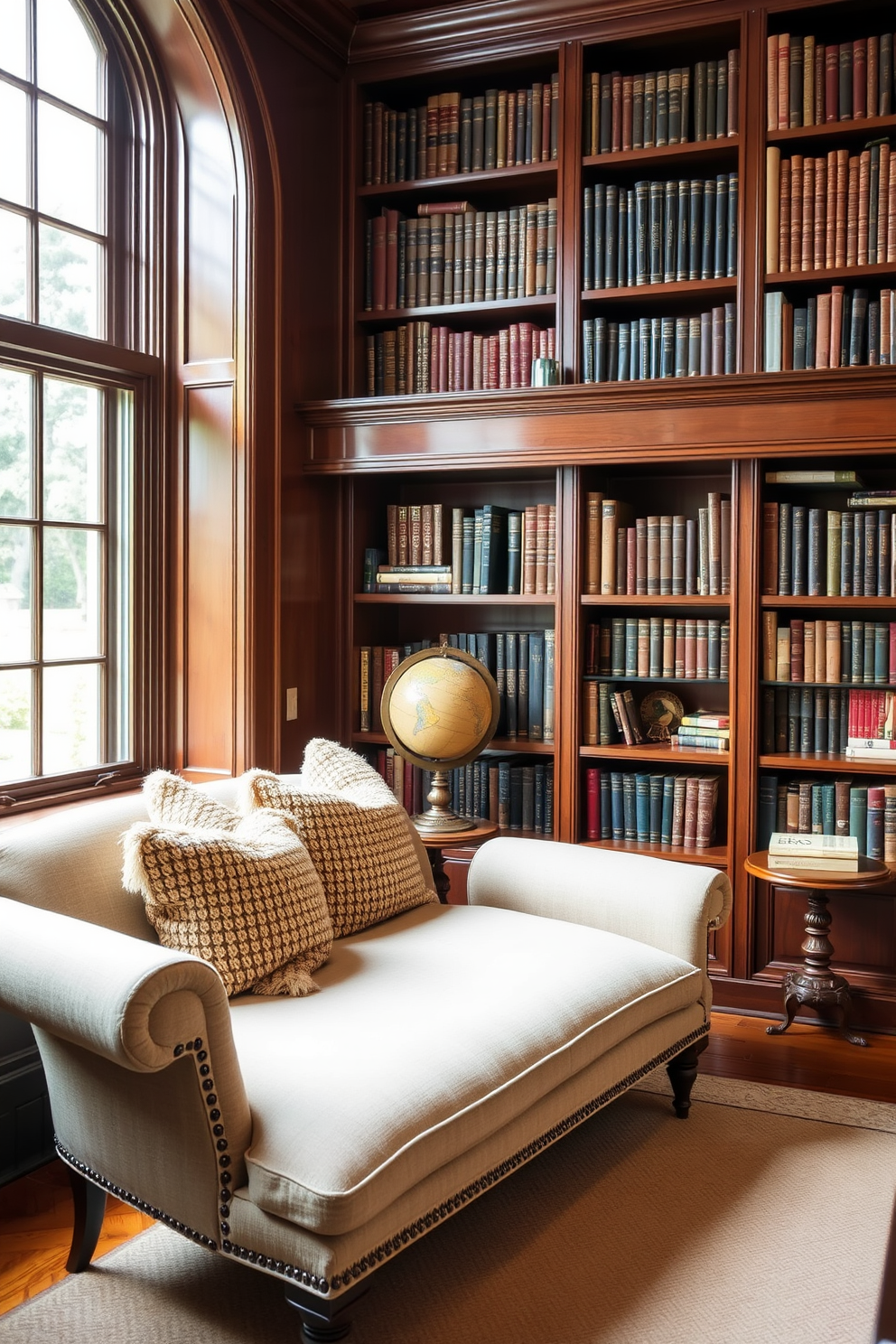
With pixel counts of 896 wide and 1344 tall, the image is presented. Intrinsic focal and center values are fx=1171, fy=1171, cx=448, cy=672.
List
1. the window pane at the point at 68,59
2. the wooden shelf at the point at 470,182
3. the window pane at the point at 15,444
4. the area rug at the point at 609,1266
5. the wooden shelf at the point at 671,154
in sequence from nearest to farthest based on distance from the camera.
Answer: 1. the area rug at the point at 609,1266
2. the window pane at the point at 15,444
3. the window pane at the point at 68,59
4. the wooden shelf at the point at 671,154
5. the wooden shelf at the point at 470,182

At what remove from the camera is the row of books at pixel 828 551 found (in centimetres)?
349

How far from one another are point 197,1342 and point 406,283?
3.24m

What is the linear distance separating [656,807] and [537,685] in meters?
0.56

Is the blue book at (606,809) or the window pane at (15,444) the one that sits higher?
the window pane at (15,444)

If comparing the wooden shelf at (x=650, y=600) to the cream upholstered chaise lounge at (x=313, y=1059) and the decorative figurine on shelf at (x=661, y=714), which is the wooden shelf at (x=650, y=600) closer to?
the decorative figurine on shelf at (x=661, y=714)

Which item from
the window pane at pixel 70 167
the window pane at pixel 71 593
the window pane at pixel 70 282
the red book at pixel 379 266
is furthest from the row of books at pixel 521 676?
the window pane at pixel 70 167

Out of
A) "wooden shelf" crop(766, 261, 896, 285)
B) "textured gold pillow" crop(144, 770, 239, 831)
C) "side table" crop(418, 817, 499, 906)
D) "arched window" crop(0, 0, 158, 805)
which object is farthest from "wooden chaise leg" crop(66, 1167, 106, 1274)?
"wooden shelf" crop(766, 261, 896, 285)

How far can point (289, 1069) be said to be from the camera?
76.9 inches

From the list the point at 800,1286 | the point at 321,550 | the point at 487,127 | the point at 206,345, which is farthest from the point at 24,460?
the point at 800,1286

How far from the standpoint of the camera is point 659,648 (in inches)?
149

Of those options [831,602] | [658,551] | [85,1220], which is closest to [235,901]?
[85,1220]

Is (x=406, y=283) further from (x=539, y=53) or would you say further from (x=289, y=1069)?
(x=289, y=1069)

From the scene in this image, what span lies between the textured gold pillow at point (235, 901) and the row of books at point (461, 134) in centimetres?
258

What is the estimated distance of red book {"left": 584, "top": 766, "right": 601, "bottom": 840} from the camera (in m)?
3.81
